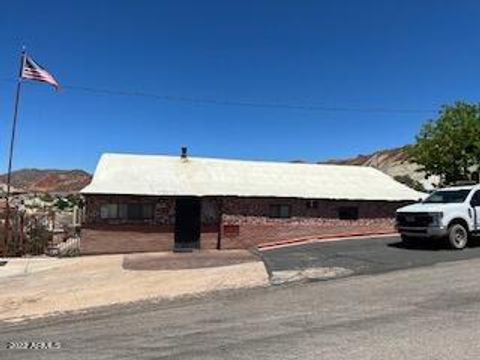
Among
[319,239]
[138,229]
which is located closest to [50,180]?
[138,229]

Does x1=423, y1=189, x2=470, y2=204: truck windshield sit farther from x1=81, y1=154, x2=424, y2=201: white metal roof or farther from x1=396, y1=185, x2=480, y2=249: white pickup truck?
x1=81, y1=154, x2=424, y2=201: white metal roof

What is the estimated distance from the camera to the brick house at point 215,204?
27.1 meters

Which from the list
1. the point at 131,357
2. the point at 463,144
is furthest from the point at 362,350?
the point at 463,144

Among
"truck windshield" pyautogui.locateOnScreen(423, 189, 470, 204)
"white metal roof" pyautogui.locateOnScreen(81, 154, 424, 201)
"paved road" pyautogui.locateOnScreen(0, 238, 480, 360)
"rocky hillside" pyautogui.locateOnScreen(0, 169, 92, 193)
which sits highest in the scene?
"rocky hillside" pyautogui.locateOnScreen(0, 169, 92, 193)

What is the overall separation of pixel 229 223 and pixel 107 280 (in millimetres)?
11271

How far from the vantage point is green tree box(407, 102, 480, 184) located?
36062 mm

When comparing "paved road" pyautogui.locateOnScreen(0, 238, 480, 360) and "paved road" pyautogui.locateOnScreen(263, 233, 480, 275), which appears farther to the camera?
"paved road" pyautogui.locateOnScreen(263, 233, 480, 275)

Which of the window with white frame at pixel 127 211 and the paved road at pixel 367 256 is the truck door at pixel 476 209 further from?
the window with white frame at pixel 127 211

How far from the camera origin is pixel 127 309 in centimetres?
1370

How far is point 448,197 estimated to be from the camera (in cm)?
2242

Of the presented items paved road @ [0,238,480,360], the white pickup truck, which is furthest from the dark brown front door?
paved road @ [0,238,480,360]

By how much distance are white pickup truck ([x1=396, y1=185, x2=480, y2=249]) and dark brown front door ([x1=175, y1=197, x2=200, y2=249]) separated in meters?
9.32

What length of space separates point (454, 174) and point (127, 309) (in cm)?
2738

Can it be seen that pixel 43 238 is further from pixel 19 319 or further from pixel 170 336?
pixel 170 336
